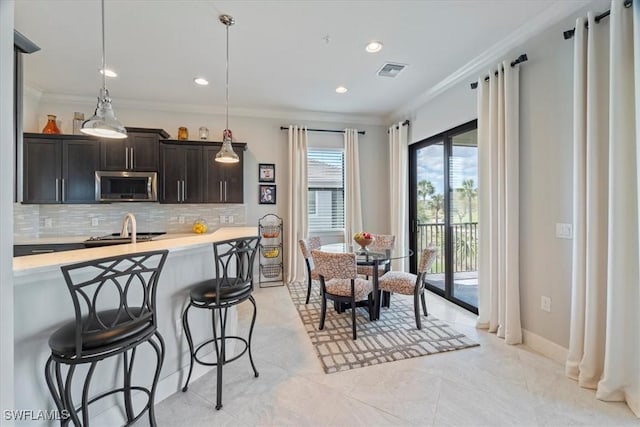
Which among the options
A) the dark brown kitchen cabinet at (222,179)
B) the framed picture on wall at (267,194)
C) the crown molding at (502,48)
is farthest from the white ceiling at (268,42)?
the framed picture on wall at (267,194)

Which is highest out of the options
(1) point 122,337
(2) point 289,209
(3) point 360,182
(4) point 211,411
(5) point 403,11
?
(5) point 403,11

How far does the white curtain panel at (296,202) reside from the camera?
4879 millimetres

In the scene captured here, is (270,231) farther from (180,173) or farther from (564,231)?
(564,231)

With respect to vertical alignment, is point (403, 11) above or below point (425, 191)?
above

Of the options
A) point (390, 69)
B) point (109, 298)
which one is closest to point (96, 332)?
point (109, 298)

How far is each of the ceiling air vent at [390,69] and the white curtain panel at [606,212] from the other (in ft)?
5.32

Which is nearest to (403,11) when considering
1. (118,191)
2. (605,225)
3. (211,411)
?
(605,225)

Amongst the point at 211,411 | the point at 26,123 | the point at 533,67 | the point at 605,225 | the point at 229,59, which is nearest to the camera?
the point at 211,411

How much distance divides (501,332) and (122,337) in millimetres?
3132

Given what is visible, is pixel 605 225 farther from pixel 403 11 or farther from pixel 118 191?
pixel 118 191

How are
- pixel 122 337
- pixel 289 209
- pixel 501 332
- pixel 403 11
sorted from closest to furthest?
pixel 122 337
pixel 403 11
pixel 501 332
pixel 289 209

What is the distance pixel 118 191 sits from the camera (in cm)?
407

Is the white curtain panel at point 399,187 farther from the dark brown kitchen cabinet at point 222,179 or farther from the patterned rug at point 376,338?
the dark brown kitchen cabinet at point 222,179

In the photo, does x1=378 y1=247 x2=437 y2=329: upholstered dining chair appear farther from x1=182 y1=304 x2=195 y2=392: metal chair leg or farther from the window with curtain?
the window with curtain
